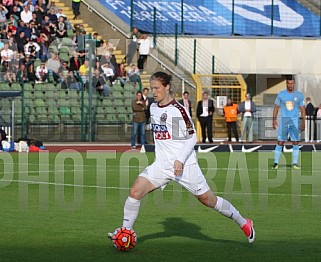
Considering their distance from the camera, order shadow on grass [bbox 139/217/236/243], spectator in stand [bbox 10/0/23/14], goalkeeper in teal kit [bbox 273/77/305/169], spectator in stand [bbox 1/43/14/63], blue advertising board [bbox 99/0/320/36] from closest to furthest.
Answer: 1. shadow on grass [bbox 139/217/236/243]
2. goalkeeper in teal kit [bbox 273/77/305/169]
3. spectator in stand [bbox 1/43/14/63]
4. spectator in stand [bbox 10/0/23/14]
5. blue advertising board [bbox 99/0/320/36]

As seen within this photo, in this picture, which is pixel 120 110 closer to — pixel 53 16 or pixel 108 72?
pixel 108 72

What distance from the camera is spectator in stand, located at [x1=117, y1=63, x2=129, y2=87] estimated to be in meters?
36.5

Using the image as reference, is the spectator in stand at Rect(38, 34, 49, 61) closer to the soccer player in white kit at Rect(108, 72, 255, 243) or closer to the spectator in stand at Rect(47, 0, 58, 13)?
the spectator in stand at Rect(47, 0, 58, 13)

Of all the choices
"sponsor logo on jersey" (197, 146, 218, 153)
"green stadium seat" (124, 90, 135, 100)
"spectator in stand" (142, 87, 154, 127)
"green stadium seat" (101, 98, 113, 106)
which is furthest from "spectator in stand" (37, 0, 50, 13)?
"sponsor logo on jersey" (197, 146, 218, 153)

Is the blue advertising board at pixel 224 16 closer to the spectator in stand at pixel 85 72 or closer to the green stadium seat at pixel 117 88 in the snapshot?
the green stadium seat at pixel 117 88

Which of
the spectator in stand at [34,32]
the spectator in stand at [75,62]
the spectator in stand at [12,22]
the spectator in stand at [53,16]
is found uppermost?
the spectator in stand at [53,16]

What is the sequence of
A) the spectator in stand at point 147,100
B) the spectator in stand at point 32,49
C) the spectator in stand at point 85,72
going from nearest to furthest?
the spectator in stand at point 147,100 < the spectator in stand at point 32,49 < the spectator in stand at point 85,72

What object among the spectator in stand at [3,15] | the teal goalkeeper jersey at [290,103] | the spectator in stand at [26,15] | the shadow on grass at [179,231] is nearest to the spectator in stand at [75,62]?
the spectator in stand at [26,15]

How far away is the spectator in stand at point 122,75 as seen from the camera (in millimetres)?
36466

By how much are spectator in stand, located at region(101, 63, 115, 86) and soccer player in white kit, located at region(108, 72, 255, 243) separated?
84.5 ft

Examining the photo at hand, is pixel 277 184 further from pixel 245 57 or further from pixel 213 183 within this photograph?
pixel 245 57

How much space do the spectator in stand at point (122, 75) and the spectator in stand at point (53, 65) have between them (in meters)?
2.43

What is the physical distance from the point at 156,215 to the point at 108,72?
2302 cm

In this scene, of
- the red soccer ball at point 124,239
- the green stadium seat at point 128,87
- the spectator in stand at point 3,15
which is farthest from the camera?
the spectator in stand at point 3,15
